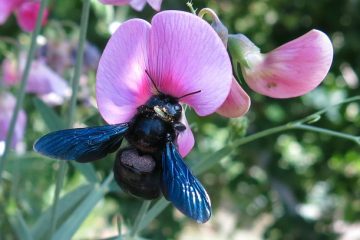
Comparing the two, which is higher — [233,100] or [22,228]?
[233,100]

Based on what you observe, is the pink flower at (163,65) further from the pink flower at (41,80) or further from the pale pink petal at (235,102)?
the pink flower at (41,80)

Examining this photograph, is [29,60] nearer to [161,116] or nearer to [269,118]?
[161,116]

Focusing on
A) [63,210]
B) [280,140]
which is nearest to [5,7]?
[63,210]

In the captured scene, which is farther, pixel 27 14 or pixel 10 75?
pixel 10 75

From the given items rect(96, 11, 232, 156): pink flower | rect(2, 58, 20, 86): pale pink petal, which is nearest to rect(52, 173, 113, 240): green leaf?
rect(96, 11, 232, 156): pink flower

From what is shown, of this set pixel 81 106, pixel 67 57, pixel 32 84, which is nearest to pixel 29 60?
pixel 32 84

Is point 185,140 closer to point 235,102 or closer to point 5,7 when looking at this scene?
point 235,102

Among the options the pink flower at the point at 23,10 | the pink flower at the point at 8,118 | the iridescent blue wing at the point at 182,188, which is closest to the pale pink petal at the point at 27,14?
the pink flower at the point at 23,10
